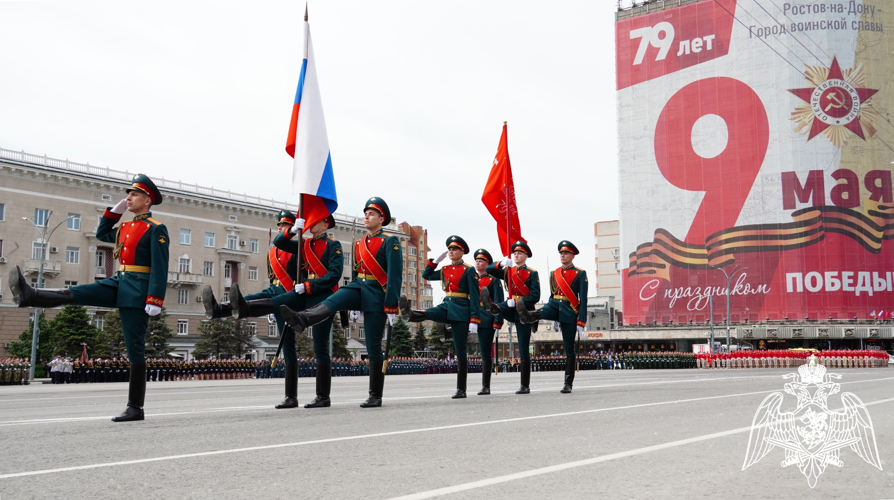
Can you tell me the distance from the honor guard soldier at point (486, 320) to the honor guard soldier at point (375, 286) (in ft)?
9.55

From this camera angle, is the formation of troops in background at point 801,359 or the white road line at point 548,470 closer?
the white road line at point 548,470

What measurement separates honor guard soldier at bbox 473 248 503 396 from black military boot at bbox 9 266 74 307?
6.32 meters

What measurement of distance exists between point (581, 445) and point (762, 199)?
241 feet

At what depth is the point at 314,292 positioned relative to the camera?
359 inches

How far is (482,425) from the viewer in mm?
7270

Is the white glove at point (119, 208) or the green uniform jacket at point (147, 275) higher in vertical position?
the white glove at point (119, 208)

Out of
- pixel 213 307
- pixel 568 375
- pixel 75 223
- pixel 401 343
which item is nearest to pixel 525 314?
pixel 568 375

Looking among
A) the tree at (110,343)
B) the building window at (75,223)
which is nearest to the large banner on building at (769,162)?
the tree at (110,343)

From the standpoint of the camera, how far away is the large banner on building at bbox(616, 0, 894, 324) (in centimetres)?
7238

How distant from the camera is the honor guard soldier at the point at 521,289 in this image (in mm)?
12977

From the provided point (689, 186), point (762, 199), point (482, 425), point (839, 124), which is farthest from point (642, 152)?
point (482, 425)

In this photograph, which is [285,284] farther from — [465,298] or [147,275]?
[465,298]

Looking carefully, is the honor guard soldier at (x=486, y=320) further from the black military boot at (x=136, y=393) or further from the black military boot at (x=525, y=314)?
the black military boot at (x=136, y=393)

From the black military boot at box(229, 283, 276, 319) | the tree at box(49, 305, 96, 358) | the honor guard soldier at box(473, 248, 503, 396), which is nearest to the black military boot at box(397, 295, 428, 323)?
the black military boot at box(229, 283, 276, 319)
